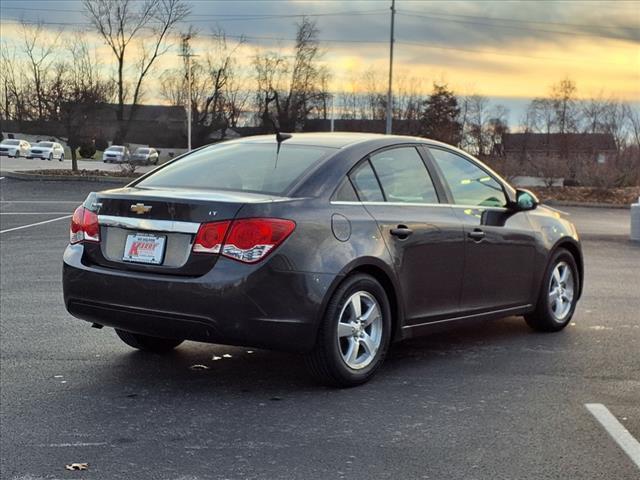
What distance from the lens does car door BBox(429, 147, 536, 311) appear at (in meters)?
5.91

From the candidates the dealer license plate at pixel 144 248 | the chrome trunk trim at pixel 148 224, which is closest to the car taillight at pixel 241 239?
the chrome trunk trim at pixel 148 224

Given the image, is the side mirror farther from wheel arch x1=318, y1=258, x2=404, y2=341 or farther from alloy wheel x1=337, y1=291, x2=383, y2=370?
alloy wheel x1=337, y1=291, x2=383, y2=370

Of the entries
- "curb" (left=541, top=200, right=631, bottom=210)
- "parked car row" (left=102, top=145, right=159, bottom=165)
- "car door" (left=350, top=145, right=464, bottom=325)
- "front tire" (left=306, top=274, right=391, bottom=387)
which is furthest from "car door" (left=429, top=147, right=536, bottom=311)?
"parked car row" (left=102, top=145, right=159, bottom=165)

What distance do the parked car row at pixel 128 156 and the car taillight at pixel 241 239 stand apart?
3038 cm

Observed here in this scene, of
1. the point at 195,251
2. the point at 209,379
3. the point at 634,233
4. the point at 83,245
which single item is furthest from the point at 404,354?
the point at 634,233

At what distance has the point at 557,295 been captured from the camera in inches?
270

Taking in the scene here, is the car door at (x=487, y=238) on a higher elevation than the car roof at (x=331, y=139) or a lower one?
lower

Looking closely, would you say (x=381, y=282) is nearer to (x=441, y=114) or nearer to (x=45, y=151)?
(x=45, y=151)

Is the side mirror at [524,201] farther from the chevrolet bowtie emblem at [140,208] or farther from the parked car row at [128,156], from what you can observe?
the parked car row at [128,156]

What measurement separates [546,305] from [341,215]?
8.31 ft

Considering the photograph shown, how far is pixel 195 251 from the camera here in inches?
182

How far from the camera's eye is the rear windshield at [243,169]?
5133 millimetres

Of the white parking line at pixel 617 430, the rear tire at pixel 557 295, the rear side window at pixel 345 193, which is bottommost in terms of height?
the white parking line at pixel 617 430

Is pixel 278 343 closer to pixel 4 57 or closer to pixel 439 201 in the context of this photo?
pixel 439 201
